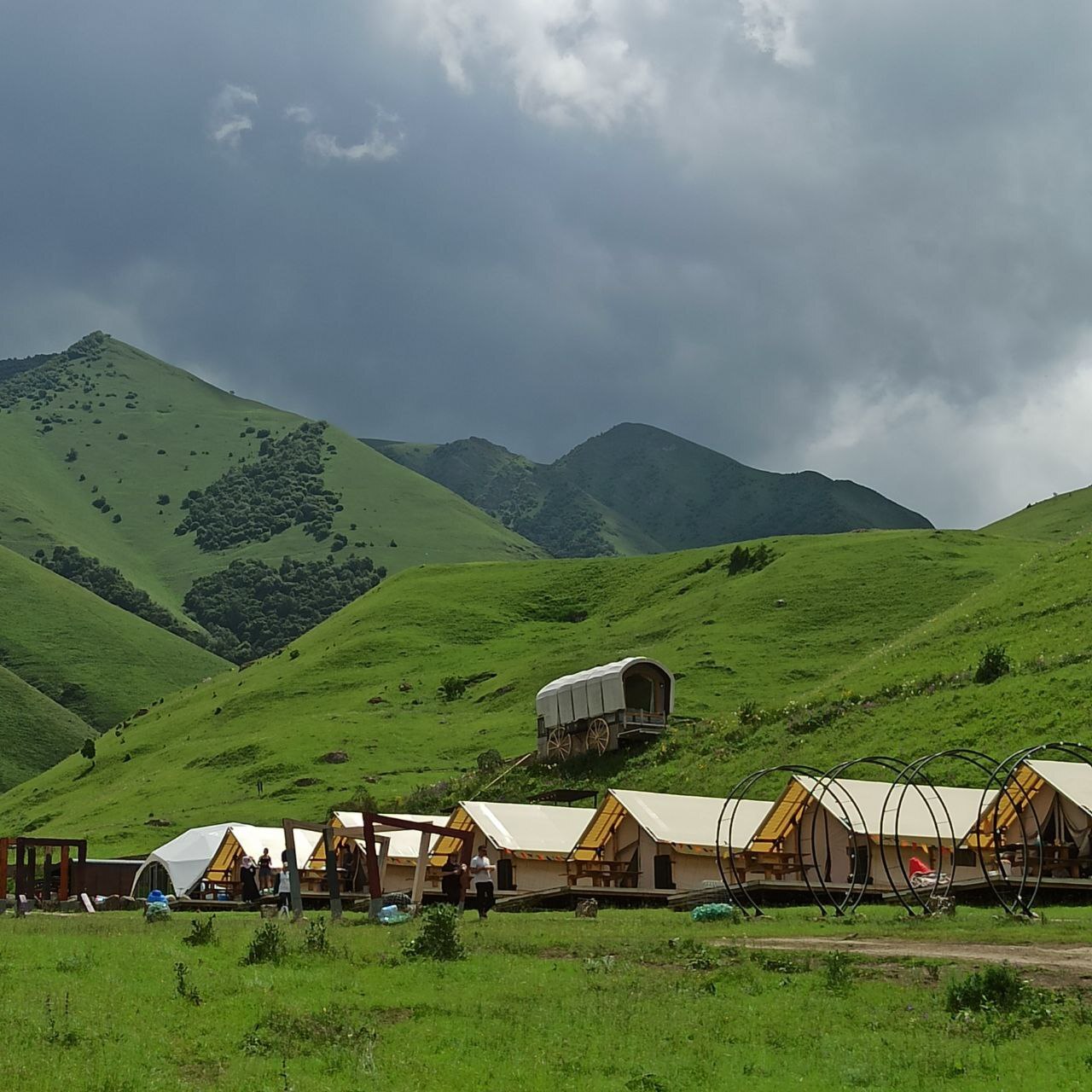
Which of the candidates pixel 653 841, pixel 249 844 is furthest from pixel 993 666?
pixel 249 844

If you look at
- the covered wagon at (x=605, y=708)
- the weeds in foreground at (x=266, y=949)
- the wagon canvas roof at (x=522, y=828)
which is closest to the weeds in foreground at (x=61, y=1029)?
the weeds in foreground at (x=266, y=949)

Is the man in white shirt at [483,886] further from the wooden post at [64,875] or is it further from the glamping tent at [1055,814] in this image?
the wooden post at [64,875]

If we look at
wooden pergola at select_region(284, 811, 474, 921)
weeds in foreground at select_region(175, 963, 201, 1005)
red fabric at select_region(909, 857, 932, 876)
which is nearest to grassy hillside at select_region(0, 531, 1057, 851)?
red fabric at select_region(909, 857, 932, 876)

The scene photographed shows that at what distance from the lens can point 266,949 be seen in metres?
24.9

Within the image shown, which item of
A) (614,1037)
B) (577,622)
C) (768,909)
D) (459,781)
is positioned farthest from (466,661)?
(614,1037)

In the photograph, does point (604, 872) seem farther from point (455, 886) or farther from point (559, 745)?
point (559, 745)

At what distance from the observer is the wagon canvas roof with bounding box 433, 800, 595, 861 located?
53.5 metres

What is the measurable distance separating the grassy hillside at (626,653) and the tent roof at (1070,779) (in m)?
18.7

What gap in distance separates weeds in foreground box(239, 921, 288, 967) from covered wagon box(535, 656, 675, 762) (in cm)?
6322

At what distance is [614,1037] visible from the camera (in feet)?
63.3

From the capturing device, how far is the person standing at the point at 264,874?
55906 mm

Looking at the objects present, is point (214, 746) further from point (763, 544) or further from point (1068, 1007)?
point (1068, 1007)

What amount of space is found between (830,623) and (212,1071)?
111 m

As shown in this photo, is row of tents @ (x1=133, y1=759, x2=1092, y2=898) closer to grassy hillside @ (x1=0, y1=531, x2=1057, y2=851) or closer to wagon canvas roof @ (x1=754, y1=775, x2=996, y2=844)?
wagon canvas roof @ (x1=754, y1=775, x2=996, y2=844)
